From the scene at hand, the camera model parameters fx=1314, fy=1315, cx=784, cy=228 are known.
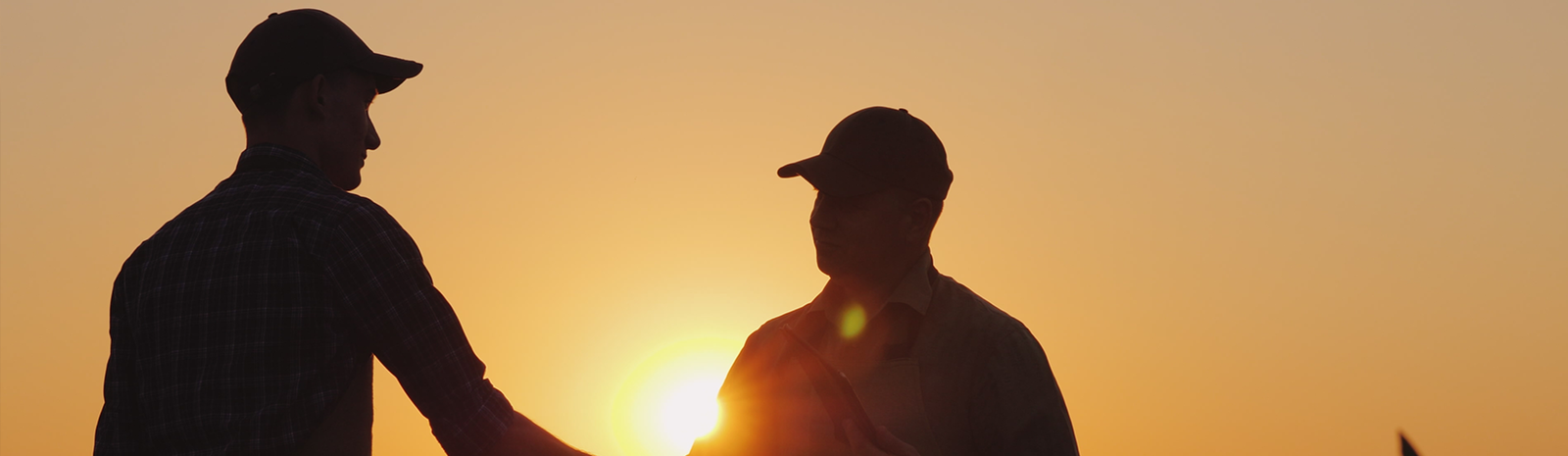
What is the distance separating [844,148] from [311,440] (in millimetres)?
2412

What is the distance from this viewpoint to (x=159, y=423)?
429 centimetres

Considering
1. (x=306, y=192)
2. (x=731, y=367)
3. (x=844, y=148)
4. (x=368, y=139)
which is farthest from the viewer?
(x=731, y=367)

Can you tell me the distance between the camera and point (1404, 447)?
3.74 metres

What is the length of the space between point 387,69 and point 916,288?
2.25m

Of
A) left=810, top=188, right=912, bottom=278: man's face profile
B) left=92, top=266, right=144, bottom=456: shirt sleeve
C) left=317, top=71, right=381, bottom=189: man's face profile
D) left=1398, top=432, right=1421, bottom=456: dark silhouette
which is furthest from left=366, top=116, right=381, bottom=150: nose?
left=1398, top=432, right=1421, bottom=456: dark silhouette

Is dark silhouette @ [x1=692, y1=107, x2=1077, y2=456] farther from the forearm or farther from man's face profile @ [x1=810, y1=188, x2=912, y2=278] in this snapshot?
the forearm

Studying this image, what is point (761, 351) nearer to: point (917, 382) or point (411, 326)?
point (917, 382)

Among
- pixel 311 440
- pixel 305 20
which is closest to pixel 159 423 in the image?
pixel 311 440

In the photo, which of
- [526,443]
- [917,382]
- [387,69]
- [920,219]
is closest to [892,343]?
[917,382]

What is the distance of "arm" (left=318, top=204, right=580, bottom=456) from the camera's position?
175 inches

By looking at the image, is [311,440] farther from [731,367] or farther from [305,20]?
[731,367]

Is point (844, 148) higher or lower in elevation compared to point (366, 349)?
higher

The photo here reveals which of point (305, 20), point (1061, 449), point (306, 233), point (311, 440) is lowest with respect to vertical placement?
point (1061, 449)

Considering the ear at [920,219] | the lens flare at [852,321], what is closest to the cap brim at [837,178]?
the ear at [920,219]
